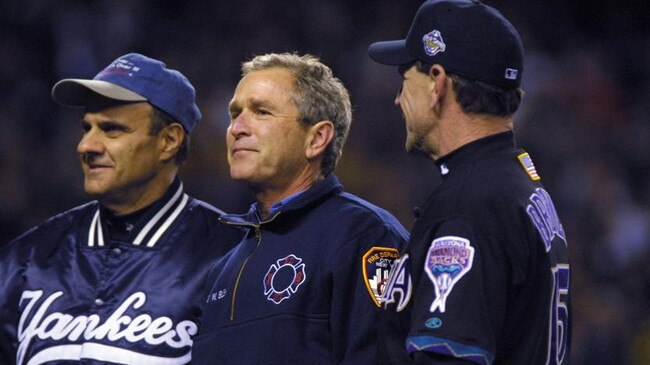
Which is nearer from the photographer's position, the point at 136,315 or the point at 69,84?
the point at 136,315

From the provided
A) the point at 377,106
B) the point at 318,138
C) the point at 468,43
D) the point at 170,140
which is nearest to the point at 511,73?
the point at 468,43

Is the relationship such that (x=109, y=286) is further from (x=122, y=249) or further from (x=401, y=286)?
(x=401, y=286)

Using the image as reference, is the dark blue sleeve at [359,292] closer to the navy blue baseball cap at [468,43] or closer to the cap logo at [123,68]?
the navy blue baseball cap at [468,43]

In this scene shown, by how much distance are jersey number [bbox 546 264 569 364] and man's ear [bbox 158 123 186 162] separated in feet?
5.11

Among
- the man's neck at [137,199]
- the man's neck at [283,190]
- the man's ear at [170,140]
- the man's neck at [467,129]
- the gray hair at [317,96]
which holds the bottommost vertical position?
the man's neck at [137,199]

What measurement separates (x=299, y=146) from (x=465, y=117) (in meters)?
0.76

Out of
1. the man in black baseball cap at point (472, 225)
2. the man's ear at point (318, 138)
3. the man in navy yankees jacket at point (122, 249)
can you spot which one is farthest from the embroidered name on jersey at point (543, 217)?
the man in navy yankees jacket at point (122, 249)

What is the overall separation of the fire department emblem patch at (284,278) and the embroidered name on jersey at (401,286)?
0.43 m

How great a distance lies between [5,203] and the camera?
24.3 feet

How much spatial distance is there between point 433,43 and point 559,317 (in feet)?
2.37

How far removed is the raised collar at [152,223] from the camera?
3904 millimetres

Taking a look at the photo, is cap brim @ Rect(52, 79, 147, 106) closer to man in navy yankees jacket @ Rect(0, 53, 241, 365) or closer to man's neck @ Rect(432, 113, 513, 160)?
man in navy yankees jacket @ Rect(0, 53, 241, 365)

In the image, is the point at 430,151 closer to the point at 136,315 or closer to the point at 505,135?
the point at 505,135

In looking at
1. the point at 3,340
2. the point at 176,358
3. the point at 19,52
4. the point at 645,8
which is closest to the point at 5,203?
the point at 19,52
